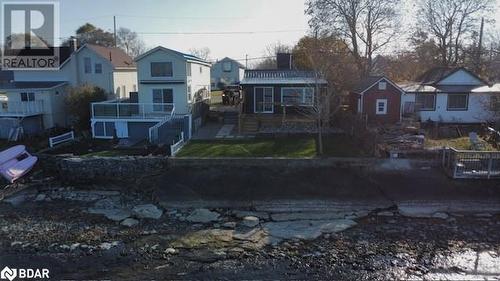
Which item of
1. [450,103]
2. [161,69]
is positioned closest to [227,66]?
[161,69]

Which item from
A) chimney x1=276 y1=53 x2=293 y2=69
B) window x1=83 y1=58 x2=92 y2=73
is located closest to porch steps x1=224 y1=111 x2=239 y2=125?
chimney x1=276 y1=53 x2=293 y2=69

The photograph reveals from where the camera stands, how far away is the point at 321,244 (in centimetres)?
1375

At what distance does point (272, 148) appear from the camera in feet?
71.9

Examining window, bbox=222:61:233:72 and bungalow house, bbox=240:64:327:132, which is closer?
bungalow house, bbox=240:64:327:132

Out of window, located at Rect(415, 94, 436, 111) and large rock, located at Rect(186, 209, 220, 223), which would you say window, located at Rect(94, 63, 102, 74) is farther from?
window, located at Rect(415, 94, 436, 111)

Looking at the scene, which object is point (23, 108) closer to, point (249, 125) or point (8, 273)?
point (249, 125)

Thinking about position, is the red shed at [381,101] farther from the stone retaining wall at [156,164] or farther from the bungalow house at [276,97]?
the stone retaining wall at [156,164]

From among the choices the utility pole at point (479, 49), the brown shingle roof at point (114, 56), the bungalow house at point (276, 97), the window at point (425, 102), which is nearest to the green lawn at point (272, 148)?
the bungalow house at point (276, 97)

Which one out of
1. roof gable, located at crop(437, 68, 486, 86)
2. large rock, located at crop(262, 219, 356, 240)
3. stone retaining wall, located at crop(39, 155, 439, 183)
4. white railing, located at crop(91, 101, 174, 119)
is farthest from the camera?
roof gable, located at crop(437, 68, 486, 86)

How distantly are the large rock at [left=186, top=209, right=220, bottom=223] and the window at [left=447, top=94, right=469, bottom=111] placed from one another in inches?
742

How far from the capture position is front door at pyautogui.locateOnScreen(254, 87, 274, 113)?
28.3 m

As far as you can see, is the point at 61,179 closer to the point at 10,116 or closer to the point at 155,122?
the point at 155,122

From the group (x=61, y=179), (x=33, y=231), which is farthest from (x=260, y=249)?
(x=61, y=179)

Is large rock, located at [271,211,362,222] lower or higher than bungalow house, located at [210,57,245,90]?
lower
